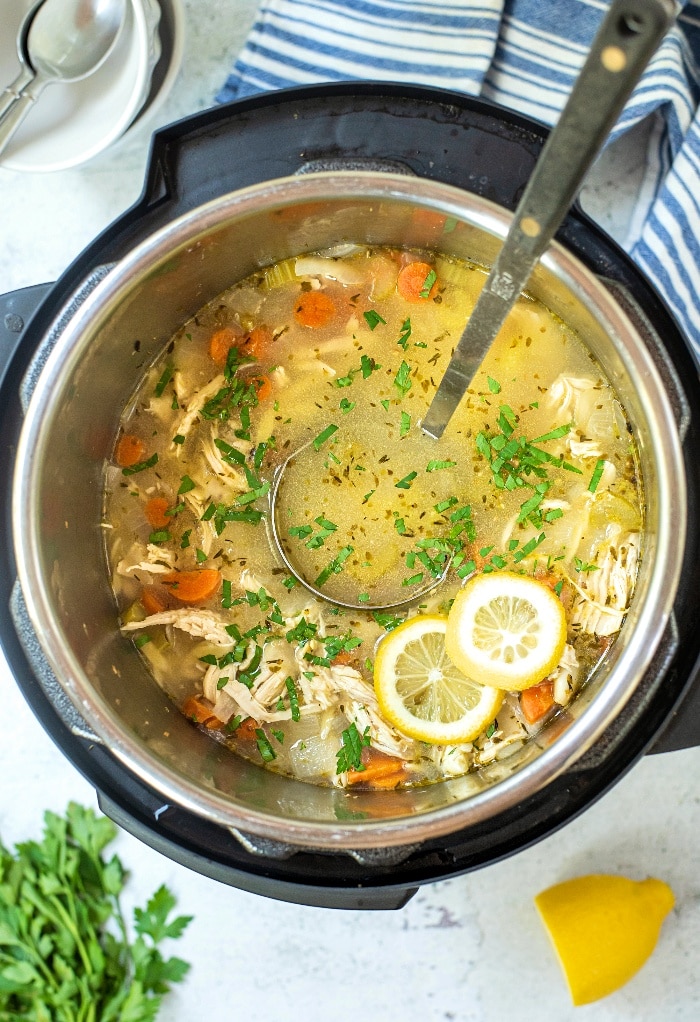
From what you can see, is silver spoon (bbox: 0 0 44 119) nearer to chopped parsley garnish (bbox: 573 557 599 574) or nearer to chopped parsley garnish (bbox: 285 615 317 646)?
chopped parsley garnish (bbox: 285 615 317 646)

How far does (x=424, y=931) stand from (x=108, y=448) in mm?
964

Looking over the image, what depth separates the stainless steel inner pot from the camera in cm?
100

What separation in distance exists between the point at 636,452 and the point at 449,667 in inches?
15.6

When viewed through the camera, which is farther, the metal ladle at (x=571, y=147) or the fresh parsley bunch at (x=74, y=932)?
the fresh parsley bunch at (x=74, y=932)

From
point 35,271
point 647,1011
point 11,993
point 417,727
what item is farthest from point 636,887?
point 35,271

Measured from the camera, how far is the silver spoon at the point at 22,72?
1280 millimetres

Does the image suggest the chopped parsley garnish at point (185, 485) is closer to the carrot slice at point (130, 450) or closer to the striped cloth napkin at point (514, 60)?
the carrot slice at point (130, 450)

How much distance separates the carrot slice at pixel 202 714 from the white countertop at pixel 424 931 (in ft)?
1.15

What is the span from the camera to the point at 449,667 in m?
1.24

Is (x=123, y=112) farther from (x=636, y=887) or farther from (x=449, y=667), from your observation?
(x=636, y=887)

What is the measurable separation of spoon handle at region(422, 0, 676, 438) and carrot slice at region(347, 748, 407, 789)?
0.63m

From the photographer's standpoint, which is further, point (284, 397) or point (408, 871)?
point (284, 397)

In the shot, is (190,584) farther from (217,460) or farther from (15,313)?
(15,313)

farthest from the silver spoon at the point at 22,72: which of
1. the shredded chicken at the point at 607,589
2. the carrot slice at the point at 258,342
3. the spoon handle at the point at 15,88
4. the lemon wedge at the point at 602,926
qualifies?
the lemon wedge at the point at 602,926
